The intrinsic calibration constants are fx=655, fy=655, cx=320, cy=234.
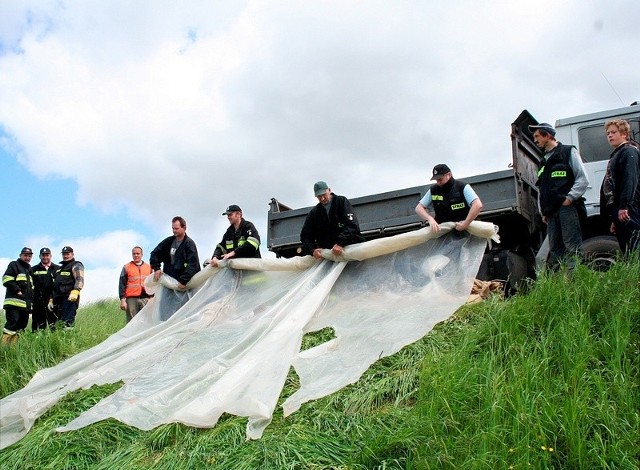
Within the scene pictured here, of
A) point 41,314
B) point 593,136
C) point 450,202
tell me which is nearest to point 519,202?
point 593,136

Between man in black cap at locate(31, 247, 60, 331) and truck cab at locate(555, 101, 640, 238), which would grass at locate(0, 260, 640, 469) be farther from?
man in black cap at locate(31, 247, 60, 331)

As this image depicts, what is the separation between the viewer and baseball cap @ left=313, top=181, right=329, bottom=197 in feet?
21.4

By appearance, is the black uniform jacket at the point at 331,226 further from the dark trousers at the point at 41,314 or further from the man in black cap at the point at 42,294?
the dark trousers at the point at 41,314

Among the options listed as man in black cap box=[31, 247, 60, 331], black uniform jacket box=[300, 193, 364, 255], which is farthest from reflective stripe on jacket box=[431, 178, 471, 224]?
man in black cap box=[31, 247, 60, 331]

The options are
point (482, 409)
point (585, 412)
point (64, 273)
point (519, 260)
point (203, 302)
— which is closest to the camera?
point (585, 412)

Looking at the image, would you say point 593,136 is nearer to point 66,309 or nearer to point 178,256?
point 178,256

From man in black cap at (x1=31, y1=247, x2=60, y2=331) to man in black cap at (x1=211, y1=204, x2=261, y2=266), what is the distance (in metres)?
3.43

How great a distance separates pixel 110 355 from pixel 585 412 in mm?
4544

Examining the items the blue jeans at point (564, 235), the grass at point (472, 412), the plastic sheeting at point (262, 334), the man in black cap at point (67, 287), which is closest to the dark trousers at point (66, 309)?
the man in black cap at point (67, 287)

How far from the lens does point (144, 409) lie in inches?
187

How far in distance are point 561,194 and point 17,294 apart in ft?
24.3

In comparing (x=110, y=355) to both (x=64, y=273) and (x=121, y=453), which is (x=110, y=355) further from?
(x=64, y=273)

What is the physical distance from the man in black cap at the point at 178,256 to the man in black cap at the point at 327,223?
1.57m

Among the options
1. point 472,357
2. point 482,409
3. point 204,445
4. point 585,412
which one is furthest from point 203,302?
point 585,412
